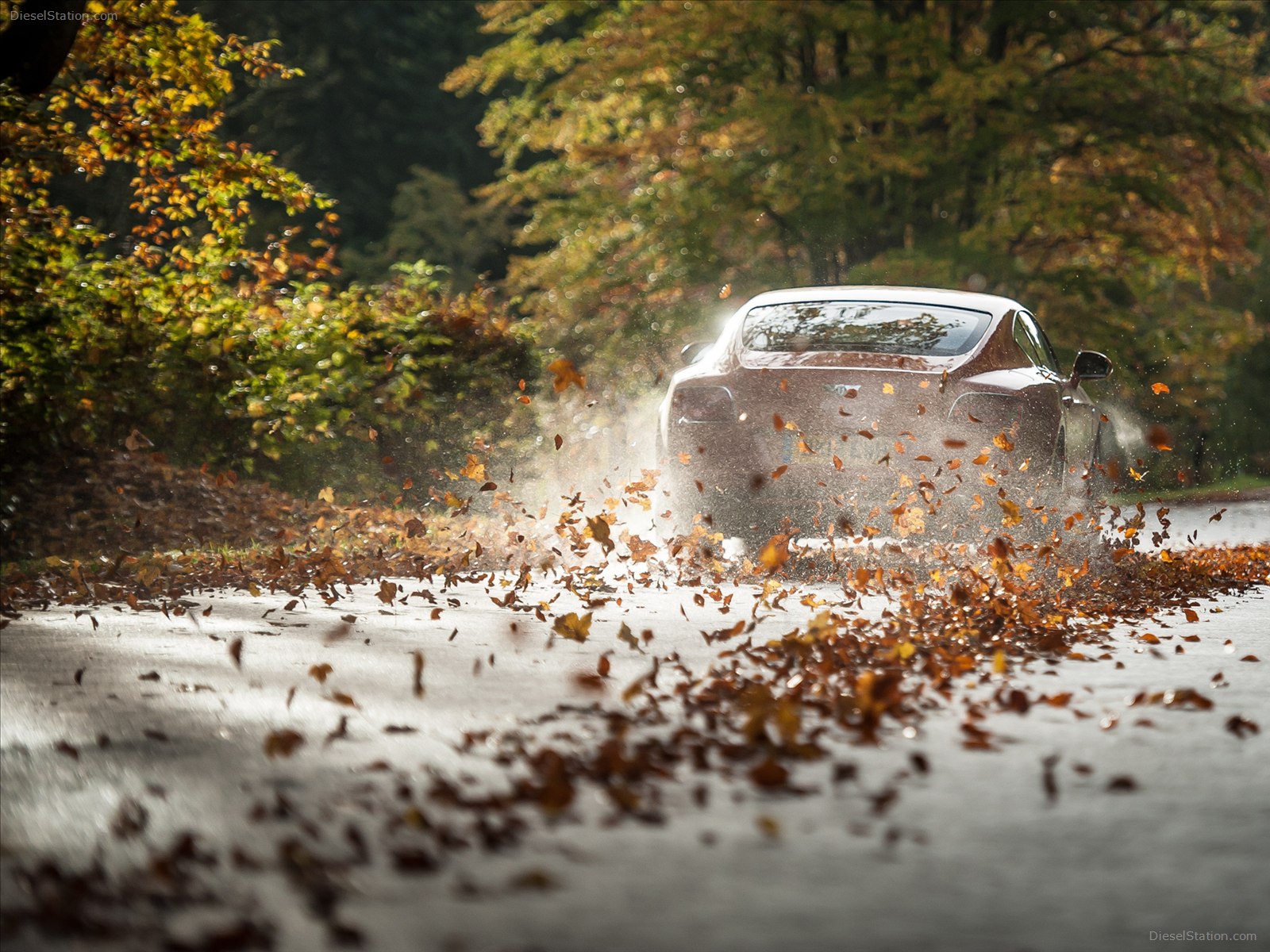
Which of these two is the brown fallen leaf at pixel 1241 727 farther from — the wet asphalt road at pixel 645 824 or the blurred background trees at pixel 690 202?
the blurred background trees at pixel 690 202

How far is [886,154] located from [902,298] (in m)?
11.0

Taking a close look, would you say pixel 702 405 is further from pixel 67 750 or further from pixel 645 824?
pixel 645 824

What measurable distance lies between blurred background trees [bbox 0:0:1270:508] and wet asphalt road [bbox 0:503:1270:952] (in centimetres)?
676

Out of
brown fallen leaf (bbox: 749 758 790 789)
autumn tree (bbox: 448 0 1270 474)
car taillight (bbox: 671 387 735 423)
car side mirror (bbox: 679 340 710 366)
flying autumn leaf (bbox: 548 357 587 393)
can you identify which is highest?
autumn tree (bbox: 448 0 1270 474)

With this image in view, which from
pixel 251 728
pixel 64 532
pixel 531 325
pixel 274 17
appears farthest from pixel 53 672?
pixel 274 17

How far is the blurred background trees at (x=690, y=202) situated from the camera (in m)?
13.1

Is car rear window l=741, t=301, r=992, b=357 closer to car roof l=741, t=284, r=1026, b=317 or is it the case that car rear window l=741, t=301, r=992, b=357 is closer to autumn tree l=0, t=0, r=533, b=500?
car roof l=741, t=284, r=1026, b=317

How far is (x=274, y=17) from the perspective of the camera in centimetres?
3662

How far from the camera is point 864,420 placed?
949 centimetres

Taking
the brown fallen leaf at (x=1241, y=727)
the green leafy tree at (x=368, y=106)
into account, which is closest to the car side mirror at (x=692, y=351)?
the brown fallen leaf at (x=1241, y=727)

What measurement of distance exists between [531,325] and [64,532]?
20.0 ft

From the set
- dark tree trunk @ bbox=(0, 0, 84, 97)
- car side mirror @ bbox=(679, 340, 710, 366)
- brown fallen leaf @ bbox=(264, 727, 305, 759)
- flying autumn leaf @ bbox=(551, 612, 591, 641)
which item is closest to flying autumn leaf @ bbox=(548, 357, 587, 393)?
flying autumn leaf @ bbox=(551, 612, 591, 641)

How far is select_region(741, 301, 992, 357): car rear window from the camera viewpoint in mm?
9828

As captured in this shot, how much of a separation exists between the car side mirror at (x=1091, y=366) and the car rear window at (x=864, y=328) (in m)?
1.38
